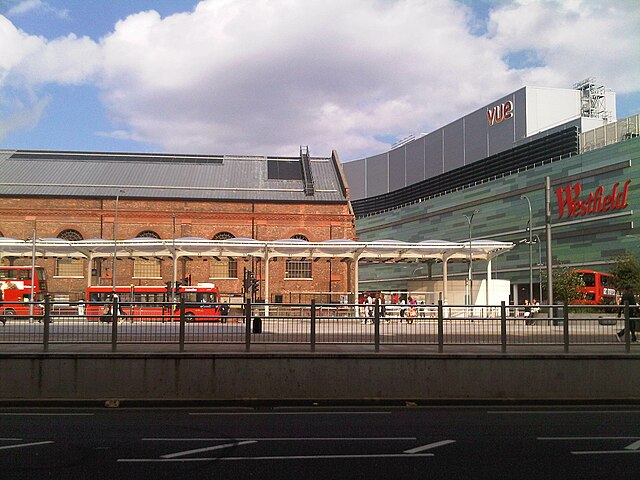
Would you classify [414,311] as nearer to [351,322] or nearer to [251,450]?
[351,322]

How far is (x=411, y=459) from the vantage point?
26.9 ft

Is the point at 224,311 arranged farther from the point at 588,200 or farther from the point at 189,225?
the point at 588,200

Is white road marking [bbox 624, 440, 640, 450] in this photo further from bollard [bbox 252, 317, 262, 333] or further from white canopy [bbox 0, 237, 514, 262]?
white canopy [bbox 0, 237, 514, 262]

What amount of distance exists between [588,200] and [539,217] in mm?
8451

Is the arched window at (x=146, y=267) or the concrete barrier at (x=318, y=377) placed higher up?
the arched window at (x=146, y=267)

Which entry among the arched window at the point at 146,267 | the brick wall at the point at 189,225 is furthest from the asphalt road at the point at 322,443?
the arched window at the point at 146,267

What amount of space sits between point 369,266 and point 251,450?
121 m

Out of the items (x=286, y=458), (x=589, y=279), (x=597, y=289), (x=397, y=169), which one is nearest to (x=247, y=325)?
(x=286, y=458)

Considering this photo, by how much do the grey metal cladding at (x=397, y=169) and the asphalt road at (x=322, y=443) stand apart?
4770 inches

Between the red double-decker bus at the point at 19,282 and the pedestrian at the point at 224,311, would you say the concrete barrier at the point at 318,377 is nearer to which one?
the pedestrian at the point at 224,311

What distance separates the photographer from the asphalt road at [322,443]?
24.9 feet

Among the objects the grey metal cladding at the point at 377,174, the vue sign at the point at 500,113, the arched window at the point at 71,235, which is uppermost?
the vue sign at the point at 500,113

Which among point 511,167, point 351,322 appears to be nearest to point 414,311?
point 351,322

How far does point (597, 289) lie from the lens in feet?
197
